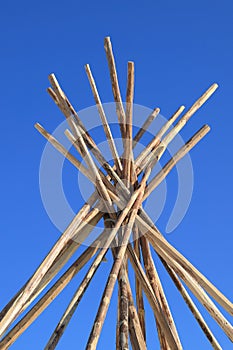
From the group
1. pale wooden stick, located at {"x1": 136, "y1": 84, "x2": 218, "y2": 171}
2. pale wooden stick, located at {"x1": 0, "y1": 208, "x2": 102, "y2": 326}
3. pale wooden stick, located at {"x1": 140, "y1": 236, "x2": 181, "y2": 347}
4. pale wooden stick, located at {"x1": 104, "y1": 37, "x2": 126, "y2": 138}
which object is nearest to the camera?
pale wooden stick, located at {"x1": 0, "y1": 208, "x2": 102, "y2": 326}

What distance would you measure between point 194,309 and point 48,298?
1118mm

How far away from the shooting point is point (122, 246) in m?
4.89

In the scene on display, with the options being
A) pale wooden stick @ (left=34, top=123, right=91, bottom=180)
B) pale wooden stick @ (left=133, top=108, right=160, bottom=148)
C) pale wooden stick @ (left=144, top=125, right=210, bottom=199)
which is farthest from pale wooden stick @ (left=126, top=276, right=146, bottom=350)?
pale wooden stick @ (left=133, top=108, right=160, bottom=148)

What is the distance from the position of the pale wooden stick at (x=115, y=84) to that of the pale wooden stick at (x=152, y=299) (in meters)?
1.02

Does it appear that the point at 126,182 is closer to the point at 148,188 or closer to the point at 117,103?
the point at 148,188

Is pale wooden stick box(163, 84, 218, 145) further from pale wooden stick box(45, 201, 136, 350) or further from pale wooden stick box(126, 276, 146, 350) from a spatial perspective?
pale wooden stick box(126, 276, 146, 350)

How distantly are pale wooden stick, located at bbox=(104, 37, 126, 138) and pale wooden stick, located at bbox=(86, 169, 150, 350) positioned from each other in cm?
48

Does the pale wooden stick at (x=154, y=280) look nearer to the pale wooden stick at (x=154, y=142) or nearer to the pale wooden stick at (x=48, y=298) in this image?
the pale wooden stick at (x=48, y=298)

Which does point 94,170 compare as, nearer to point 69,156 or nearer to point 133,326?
point 69,156

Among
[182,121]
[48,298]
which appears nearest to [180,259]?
[48,298]

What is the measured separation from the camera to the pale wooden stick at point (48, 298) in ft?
15.6

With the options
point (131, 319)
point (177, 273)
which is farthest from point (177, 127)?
point (131, 319)

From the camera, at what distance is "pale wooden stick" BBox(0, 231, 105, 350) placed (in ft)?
15.6

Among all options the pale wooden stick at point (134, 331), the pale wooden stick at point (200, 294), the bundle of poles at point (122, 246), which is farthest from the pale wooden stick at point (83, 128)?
the pale wooden stick at point (134, 331)
